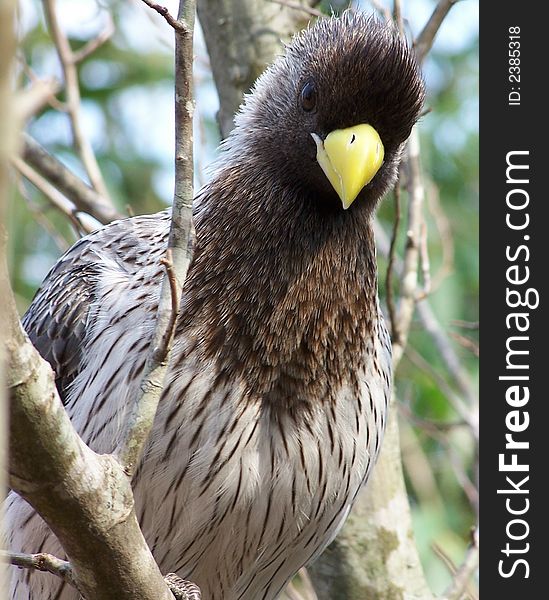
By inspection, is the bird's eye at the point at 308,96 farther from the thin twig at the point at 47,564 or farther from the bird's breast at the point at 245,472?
the thin twig at the point at 47,564

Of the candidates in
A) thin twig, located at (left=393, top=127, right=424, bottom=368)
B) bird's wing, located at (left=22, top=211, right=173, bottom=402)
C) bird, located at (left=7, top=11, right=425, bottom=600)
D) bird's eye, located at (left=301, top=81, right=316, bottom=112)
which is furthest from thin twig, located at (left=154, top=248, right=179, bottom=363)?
thin twig, located at (left=393, top=127, right=424, bottom=368)

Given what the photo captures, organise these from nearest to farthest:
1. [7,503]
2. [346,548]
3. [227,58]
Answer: [7,503] → [346,548] → [227,58]

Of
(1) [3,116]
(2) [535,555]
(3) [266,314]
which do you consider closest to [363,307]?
(3) [266,314]

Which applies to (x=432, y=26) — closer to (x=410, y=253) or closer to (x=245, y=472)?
(x=410, y=253)

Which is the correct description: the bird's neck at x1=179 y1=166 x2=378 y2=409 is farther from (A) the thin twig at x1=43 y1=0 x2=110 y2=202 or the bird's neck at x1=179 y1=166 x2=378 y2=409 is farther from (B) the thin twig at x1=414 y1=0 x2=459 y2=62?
(A) the thin twig at x1=43 y1=0 x2=110 y2=202

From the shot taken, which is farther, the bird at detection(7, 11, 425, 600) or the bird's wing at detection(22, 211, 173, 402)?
the bird's wing at detection(22, 211, 173, 402)

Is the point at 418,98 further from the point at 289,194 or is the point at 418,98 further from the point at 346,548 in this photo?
the point at 346,548
